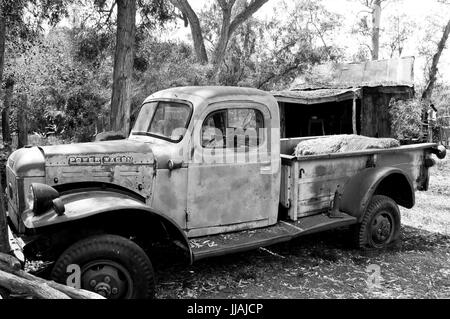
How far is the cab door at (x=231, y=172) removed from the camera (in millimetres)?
4246

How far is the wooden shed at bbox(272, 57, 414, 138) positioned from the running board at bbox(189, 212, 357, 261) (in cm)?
843

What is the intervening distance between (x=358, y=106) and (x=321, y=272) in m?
9.83

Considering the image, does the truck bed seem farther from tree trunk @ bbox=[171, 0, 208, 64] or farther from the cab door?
tree trunk @ bbox=[171, 0, 208, 64]

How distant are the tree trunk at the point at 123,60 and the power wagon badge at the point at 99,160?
5153 mm

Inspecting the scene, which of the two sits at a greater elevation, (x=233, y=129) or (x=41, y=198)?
(x=233, y=129)

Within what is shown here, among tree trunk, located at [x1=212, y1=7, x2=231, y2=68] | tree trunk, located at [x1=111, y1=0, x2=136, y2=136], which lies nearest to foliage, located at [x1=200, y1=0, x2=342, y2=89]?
tree trunk, located at [x1=212, y1=7, x2=231, y2=68]

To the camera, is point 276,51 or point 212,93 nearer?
point 212,93

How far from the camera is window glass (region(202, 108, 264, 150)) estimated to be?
14.2ft

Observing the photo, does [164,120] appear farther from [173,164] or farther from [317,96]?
[317,96]

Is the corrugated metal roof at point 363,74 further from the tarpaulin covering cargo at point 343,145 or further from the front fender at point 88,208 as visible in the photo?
the front fender at point 88,208

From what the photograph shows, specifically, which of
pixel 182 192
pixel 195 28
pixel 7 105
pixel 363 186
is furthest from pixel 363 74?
pixel 7 105

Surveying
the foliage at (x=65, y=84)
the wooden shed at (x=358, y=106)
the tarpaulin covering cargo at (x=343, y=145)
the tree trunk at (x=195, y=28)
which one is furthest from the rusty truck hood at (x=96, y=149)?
the tree trunk at (x=195, y=28)

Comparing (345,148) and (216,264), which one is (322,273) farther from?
(345,148)

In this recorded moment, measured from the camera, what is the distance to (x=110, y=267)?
3529 mm
